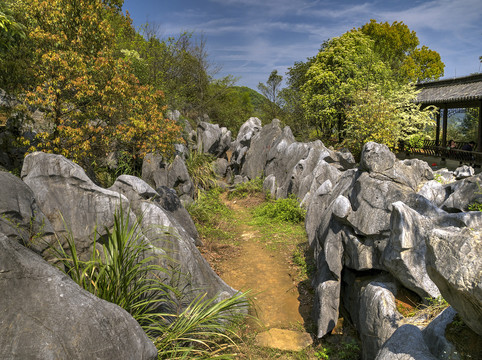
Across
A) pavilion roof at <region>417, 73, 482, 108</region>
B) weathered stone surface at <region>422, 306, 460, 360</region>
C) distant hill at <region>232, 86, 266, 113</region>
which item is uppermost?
distant hill at <region>232, 86, 266, 113</region>

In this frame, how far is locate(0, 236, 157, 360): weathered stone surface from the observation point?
6.69 ft

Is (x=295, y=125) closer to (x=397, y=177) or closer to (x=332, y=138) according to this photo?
(x=332, y=138)

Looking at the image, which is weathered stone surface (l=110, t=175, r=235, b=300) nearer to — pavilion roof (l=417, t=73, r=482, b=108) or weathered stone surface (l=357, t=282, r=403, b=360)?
weathered stone surface (l=357, t=282, r=403, b=360)

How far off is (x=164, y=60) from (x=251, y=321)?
16580 millimetres

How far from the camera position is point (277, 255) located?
9.37m

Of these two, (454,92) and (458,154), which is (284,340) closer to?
(458,154)

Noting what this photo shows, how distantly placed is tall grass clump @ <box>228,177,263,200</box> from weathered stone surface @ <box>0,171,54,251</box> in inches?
422

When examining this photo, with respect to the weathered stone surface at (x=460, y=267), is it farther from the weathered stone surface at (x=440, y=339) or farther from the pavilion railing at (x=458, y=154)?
the pavilion railing at (x=458, y=154)

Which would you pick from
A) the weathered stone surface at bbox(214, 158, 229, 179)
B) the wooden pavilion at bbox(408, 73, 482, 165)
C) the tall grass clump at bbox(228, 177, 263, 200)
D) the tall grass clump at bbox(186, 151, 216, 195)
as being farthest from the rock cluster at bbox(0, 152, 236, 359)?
the wooden pavilion at bbox(408, 73, 482, 165)

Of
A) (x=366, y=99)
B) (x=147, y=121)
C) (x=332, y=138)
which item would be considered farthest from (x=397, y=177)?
(x=332, y=138)

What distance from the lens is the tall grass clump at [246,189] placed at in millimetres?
14969

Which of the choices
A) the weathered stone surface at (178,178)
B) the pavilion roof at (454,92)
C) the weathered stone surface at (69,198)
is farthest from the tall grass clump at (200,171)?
the pavilion roof at (454,92)

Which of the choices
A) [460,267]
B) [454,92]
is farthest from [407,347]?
[454,92]

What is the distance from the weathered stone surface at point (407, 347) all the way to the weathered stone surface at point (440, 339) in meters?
0.05
